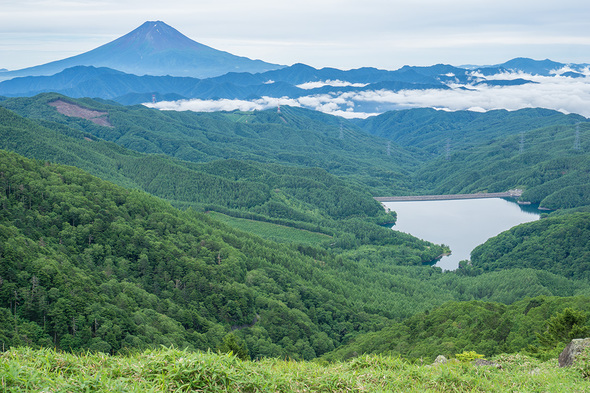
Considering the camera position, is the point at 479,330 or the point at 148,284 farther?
the point at 148,284

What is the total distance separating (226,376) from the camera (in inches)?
463

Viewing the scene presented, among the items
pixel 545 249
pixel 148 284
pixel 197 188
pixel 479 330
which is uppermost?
pixel 479 330

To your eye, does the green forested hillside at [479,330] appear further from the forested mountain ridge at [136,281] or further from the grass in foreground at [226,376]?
the grass in foreground at [226,376]

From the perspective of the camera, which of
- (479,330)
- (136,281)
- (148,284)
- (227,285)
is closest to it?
(479,330)

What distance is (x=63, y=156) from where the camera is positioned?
159625 millimetres

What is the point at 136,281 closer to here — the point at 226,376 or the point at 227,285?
the point at 227,285

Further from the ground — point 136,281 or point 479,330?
point 136,281

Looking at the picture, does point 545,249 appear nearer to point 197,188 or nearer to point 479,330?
point 479,330

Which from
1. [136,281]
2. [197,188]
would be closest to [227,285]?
[136,281]

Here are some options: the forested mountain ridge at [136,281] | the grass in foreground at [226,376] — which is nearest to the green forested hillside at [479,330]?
the forested mountain ridge at [136,281]

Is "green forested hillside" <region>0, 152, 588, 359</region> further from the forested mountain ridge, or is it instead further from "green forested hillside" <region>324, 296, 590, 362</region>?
"green forested hillside" <region>324, 296, 590, 362</region>

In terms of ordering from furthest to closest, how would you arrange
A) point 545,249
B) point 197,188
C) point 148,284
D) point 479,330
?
point 197,188 → point 545,249 → point 148,284 → point 479,330

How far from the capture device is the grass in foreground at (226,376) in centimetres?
1086

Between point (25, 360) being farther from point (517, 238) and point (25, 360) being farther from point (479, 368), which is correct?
point (517, 238)
